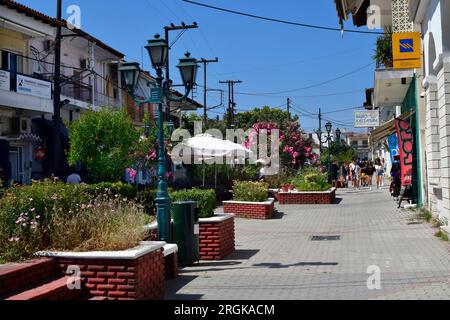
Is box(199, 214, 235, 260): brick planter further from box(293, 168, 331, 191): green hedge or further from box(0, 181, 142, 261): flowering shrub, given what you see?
box(293, 168, 331, 191): green hedge

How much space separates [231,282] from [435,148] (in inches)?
293

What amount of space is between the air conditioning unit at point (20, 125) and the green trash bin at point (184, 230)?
52.1 feet

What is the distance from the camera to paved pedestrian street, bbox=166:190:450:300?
7203 mm

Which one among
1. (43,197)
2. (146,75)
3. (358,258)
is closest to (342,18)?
(358,258)

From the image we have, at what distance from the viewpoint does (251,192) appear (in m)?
17.7

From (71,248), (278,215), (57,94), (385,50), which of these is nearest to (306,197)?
(278,215)

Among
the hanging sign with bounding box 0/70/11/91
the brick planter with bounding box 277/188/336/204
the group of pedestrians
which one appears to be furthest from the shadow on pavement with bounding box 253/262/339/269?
the group of pedestrians

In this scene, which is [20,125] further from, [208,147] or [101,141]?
[208,147]

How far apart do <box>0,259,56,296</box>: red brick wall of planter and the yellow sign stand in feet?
35.9

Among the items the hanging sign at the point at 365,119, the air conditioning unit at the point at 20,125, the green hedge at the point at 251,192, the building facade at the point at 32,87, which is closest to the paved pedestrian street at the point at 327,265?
the green hedge at the point at 251,192

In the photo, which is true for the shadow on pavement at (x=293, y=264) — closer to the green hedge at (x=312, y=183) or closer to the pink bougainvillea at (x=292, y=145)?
the green hedge at (x=312, y=183)

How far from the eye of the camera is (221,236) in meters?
10.3

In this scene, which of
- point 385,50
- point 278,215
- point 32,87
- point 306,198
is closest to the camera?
point 278,215

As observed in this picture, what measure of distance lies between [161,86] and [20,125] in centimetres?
1581
